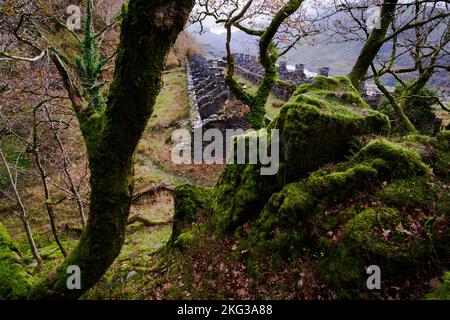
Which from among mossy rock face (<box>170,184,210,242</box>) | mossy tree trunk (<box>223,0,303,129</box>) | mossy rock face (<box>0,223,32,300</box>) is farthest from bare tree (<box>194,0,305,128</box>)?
mossy rock face (<box>0,223,32,300</box>)

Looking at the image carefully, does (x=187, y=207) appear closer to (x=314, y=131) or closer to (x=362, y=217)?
(x=314, y=131)

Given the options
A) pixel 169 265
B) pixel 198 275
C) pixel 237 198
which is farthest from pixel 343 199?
pixel 169 265

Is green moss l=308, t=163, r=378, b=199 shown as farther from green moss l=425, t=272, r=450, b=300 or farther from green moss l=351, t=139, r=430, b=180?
green moss l=425, t=272, r=450, b=300

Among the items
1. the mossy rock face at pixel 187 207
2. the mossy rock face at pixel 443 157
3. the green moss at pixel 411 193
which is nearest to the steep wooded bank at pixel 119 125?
the mossy rock face at pixel 187 207

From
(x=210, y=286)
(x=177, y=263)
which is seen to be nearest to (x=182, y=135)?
(x=177, y=263)

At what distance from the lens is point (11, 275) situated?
4551 millimetres

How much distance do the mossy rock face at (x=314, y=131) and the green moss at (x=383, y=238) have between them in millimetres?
1513

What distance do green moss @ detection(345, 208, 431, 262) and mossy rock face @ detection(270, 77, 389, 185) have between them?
1.51 m

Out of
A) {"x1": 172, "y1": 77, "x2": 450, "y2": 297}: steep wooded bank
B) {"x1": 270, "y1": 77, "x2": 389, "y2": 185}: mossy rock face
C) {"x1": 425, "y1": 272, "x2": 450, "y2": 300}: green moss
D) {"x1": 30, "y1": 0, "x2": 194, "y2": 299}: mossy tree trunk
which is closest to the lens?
{"x1": 30, "y1": 0, "x2": 194, "y2": 299}: mossy tree trunk

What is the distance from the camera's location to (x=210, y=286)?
4637 millimetres

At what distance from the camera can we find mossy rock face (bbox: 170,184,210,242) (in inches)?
290

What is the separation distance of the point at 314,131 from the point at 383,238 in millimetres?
2145
